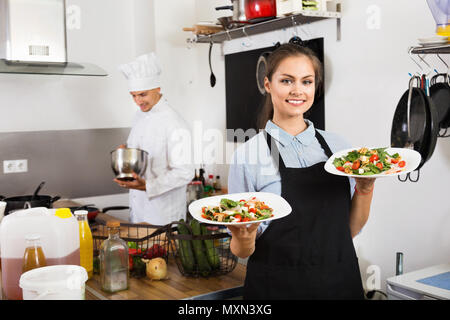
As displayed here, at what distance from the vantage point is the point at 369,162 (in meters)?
1.27

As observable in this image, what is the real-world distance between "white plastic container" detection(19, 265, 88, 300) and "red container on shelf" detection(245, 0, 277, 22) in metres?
1.63

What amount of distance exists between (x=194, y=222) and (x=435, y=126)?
2.65 ft

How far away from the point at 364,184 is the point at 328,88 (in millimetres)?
1057

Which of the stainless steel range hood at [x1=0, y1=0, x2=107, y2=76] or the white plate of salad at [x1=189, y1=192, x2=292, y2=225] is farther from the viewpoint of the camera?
the stainless steel range hood at [x1=0, y1=0, x2=107, y2=76]

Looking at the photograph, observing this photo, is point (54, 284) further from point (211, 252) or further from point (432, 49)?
point (432, 49)

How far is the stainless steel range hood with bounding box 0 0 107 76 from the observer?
255cm

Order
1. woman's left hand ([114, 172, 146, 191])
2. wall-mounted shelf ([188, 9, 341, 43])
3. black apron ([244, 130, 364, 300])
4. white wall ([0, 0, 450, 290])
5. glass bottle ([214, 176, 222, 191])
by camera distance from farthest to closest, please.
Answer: glass bottle ([214, 176, 222, 191])
woman's left hand ([114, 172, 146, 191])
wall-mounted shelf ([188, 9, 341, 43])
white wall ([0, 0, 450, 290])
black apron ([244, 130, 364, 300])

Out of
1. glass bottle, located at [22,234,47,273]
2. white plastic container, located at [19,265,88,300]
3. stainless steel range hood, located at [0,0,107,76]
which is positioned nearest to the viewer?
white plastic container, located at [19,265,88,300]

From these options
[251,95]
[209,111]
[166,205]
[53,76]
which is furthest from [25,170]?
[251,95]

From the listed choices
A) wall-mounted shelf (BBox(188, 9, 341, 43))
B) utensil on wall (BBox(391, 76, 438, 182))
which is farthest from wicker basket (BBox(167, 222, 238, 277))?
wall-mounted shelf (BBox(188, 9, 341, 43))

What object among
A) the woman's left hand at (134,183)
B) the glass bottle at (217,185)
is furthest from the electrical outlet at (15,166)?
the glass bottle at (217,185)

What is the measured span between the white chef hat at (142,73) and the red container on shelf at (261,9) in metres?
0.56

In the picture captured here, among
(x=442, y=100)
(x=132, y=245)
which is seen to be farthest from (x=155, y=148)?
(x=442, y=100)

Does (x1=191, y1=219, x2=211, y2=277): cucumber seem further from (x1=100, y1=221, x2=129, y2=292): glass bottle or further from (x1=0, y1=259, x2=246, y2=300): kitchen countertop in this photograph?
(x1=100, y1=221, x2=129, y2=292): glass bottle
